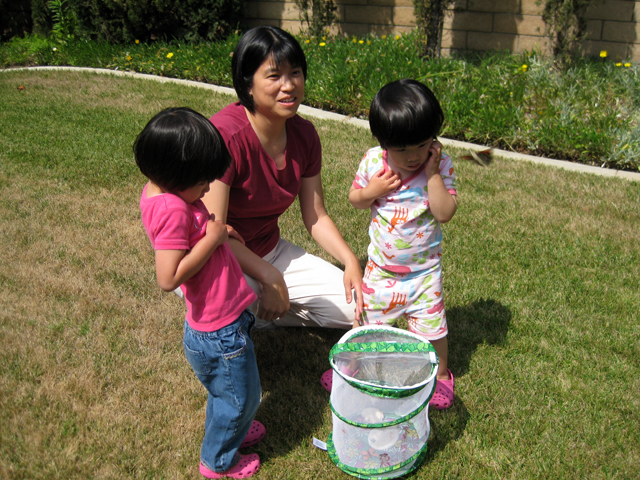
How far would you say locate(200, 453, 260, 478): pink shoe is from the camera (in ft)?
7.38

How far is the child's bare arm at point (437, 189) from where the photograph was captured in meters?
2.29

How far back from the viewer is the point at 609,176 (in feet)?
15.9

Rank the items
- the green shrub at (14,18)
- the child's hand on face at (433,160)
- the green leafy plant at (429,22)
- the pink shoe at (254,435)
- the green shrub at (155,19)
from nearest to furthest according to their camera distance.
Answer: the child's hand on face at (433,160), the pink shoe at (254,435), the green leafy plant at (429,22), the green shrub at (155,19), the green shrub at (14,18)

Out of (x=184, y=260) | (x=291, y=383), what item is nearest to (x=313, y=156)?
(x=291, y=383)

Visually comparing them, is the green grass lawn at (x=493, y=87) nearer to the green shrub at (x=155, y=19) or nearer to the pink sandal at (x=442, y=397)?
the green shrub at (x=155, y=19)

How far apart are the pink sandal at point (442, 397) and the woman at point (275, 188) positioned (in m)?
0.52

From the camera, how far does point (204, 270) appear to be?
1993 millimetres

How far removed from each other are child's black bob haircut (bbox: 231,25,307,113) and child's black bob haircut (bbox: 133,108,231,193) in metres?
0.64

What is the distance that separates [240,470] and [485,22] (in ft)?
22.4

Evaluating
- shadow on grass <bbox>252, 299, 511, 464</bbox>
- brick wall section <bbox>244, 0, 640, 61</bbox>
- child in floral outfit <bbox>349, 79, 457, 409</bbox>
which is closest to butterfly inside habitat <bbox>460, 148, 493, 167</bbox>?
shadow on grass <bbox>252, 299, 511, 464</bbox>

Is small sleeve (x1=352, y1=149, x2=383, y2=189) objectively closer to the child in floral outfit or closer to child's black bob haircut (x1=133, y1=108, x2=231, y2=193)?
the child in floral outfit

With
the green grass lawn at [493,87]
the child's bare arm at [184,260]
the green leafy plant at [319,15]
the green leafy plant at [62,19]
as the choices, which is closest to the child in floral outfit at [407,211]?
the child's bare arm at [184,260]

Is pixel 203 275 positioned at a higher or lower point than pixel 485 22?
lower

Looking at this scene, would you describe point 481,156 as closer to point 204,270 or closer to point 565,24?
point 565,24
